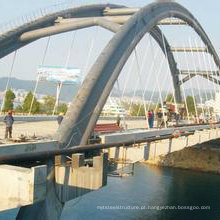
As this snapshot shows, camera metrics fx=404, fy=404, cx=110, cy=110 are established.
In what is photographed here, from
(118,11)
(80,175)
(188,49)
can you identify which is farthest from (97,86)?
(188,49)

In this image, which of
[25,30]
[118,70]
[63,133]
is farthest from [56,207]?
[25,30]

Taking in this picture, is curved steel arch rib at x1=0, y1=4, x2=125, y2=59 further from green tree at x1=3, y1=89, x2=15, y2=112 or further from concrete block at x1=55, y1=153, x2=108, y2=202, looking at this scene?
green tree at x1=3, y1=89, x2=15, y2=112

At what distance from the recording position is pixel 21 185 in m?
11.4

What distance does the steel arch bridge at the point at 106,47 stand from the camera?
1730 centimetres

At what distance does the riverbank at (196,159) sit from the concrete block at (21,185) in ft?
169

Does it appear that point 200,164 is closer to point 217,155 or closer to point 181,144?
point 217,155

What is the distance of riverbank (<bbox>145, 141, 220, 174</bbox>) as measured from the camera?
201 ft

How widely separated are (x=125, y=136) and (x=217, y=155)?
45.7 meters

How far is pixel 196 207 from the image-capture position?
3781 centimetres

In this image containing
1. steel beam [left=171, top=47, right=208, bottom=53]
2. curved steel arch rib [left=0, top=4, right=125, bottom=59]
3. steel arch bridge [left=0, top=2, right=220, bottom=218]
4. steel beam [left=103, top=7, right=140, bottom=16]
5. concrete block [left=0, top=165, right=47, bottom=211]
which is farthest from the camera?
steel beam [left=171, top=47, right=208, bottom=53]

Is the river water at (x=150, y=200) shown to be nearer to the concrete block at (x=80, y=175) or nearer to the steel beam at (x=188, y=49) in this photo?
the concrete block at (x=80, y=175)

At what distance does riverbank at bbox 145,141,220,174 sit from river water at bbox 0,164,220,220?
8322 mm

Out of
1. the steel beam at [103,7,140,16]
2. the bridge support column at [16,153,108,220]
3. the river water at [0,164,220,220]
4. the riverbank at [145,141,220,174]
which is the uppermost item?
the steel beam at [103,7,140,16]

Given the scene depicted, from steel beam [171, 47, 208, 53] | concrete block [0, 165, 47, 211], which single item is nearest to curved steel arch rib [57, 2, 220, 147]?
concrete block [0, 165, 47, 211]
